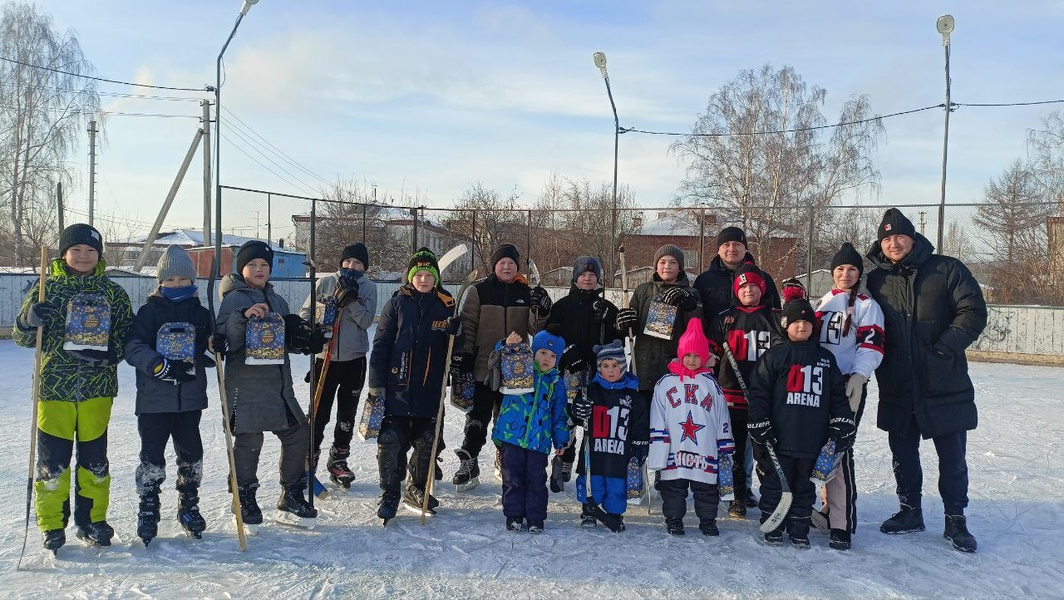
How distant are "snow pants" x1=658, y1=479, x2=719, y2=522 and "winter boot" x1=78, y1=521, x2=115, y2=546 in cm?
330

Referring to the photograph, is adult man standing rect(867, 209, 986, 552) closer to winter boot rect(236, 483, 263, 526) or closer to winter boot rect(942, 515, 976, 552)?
winter boot rect(942, 515, 976, 552)

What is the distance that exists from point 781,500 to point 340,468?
3.17m

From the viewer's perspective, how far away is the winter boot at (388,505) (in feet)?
14.7

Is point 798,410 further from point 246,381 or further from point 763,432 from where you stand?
point 246,381

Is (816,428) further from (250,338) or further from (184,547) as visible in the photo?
(184,547)

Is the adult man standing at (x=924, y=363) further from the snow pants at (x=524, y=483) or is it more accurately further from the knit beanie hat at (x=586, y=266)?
the snow pants at (x=524, y=483)

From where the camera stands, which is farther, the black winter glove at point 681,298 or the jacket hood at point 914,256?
the black winter glove at point 681,298

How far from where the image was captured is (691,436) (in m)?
4.43

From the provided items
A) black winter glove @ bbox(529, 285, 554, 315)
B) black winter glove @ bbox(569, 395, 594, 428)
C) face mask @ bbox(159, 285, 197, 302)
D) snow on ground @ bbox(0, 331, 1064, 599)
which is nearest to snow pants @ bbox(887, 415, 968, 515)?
snow on ground @ bbox(0, 331, 1064, 599)

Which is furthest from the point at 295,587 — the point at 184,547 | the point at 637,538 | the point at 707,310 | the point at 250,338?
the point at 707,310

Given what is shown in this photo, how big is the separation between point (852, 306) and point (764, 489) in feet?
4.29

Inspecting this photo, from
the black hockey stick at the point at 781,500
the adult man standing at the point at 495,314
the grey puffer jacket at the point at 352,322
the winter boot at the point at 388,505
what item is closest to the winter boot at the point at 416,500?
the winter boot at the point at 388,505

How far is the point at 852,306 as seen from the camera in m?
4.54

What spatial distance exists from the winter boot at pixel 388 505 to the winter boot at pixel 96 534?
4.98 feet
